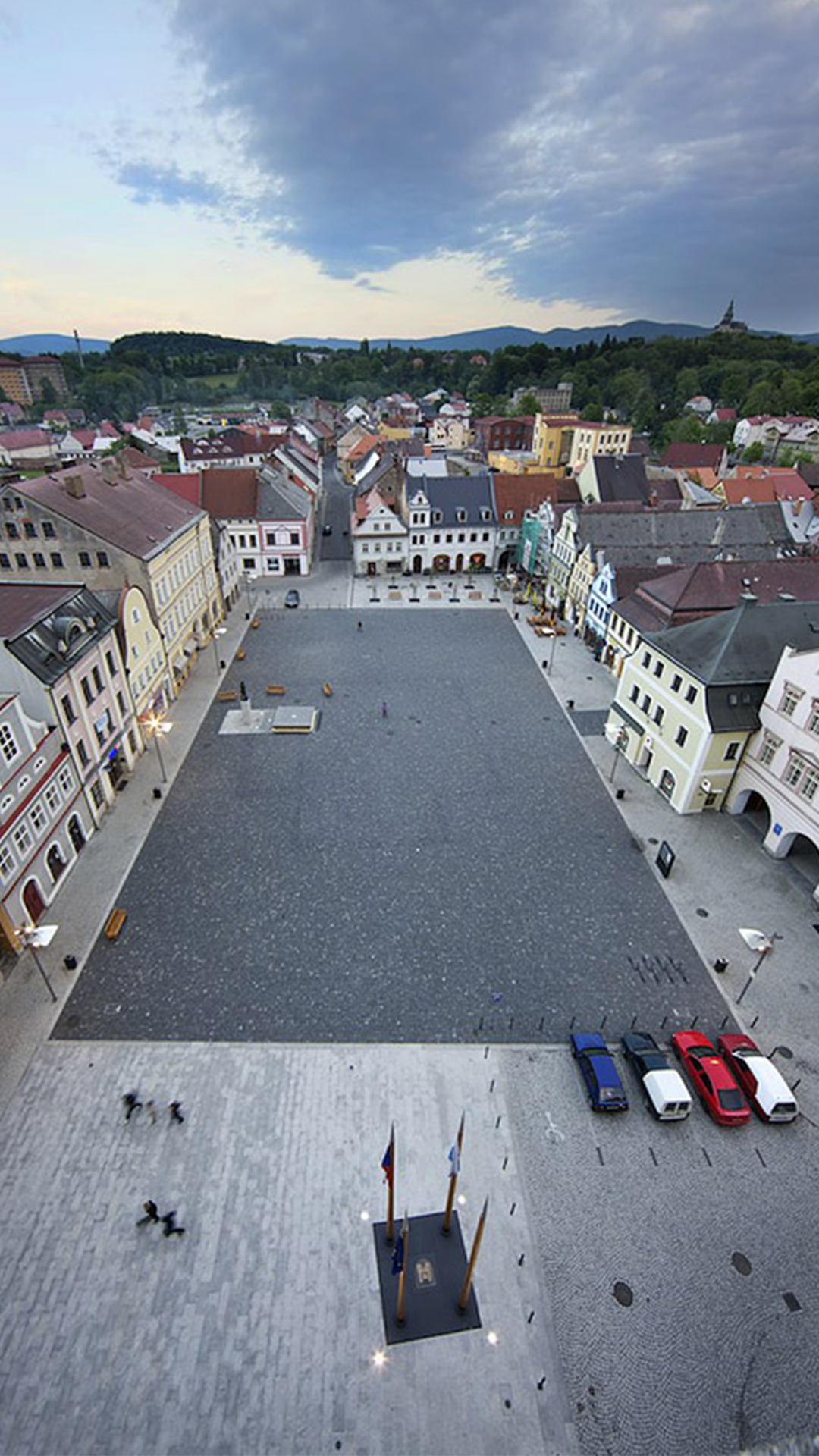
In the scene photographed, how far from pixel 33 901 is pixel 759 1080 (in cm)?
2827

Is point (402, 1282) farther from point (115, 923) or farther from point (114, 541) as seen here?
point (114, 541)

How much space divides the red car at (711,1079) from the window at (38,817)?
26.4m

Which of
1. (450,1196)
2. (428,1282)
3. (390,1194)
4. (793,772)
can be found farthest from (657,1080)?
(793,772)

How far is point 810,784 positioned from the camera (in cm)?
2764

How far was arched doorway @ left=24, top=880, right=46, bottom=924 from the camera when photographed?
83.9 ft

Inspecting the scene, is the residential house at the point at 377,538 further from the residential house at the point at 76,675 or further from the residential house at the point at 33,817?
the residential house at the point at 33,817

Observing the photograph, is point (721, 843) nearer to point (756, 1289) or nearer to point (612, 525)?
point (756, 1289)

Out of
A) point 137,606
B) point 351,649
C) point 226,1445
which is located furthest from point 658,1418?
point 351,649

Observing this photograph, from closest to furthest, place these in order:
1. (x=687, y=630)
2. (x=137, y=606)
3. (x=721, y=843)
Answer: (x=721, y=843) → (x=687, y=630) → (x=137, y=606)

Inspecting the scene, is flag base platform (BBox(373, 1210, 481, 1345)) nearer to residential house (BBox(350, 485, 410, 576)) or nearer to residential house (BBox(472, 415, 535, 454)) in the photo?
residential house (BBox(350, 485, 410, 576))

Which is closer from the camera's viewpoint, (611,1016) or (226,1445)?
(226,1445)

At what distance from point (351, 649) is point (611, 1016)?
3555cm

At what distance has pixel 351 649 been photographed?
2021 inches

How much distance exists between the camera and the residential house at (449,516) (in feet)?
222
